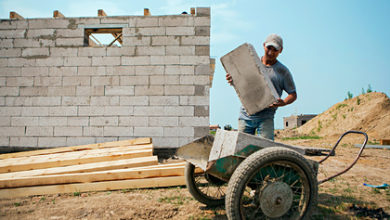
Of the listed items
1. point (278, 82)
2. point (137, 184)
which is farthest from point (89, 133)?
point (278, 82)

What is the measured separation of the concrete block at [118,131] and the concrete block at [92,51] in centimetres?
168

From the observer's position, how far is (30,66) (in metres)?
5.91

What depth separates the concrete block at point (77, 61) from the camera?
5797 mm

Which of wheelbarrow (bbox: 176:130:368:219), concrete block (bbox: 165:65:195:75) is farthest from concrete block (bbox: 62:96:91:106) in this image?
wheelbarrow (bbox: 176:130:368:219)

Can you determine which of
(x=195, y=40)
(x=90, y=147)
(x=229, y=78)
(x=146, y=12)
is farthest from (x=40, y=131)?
(x=229, y=78)

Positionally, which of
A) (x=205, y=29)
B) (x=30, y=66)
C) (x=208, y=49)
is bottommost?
(x=30, y=66)

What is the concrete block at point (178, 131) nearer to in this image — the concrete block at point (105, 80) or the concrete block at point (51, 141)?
the concrete block at point (105, 80)

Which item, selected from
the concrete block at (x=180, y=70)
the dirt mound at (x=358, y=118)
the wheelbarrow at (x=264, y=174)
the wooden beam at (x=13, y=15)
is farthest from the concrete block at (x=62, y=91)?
the dirt mound at (x=358, y=118)

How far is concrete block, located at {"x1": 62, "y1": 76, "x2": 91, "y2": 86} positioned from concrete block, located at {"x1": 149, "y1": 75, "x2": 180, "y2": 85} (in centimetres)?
145

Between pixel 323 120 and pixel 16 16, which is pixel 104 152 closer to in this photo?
pixel 16 16

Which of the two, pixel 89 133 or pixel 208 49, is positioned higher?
pixel 208 49

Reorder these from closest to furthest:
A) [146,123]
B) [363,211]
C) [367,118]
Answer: [363,211] → [146,123] → [367,118]

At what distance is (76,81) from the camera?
227 inches

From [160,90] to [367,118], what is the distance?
15.5m
